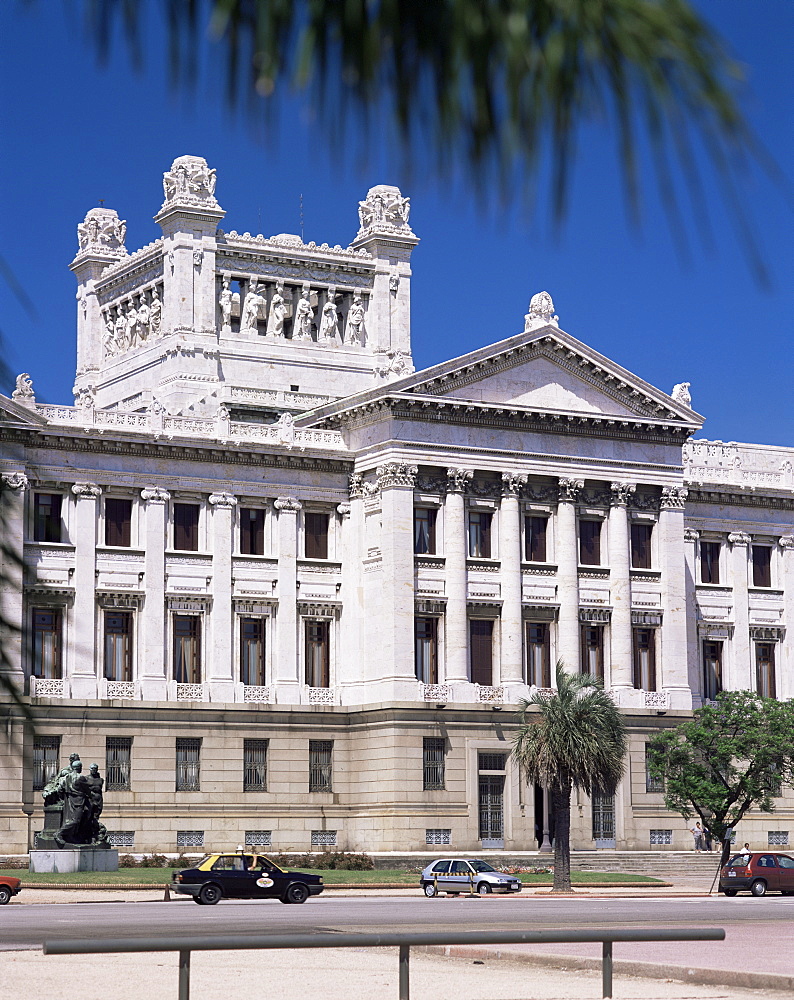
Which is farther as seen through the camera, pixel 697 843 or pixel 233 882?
pixel 697 843

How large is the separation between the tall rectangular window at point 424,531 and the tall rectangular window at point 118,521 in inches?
480

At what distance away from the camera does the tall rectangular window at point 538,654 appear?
267 ft

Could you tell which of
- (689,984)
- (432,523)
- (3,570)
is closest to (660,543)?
(432,523)

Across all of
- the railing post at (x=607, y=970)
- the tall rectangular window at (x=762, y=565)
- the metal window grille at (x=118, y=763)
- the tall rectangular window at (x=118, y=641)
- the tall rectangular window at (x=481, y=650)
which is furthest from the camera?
the tall rectangular window at (x=762, y=565)

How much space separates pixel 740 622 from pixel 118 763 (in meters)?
31.7

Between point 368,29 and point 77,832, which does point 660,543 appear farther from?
point 368,29

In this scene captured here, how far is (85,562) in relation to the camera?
7538cm

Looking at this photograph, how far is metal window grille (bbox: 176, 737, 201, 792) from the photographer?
7656 centimetres

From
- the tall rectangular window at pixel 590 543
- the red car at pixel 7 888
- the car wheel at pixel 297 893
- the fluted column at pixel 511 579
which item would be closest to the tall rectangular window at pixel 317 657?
the fluted column at pixel 511 579

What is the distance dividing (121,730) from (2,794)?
5949mm

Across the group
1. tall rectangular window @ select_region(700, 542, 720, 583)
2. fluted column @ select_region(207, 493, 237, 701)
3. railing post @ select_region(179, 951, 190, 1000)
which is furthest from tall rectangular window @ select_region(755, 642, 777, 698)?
railing post @ select_region(179, 951, 190, 1000)

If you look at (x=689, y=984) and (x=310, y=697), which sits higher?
(x=310, y=697)

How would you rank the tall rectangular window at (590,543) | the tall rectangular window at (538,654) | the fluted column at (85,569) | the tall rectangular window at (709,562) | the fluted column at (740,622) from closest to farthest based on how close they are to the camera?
the fluted column at (85,569) < the tall rectangular window at (538,654) < the tall rectangular window at (590,543) < the fluted column at (740,622) < the tall rectangular window at (709,562)

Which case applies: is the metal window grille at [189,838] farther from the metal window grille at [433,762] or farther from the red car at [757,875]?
the red car at [757,875]
